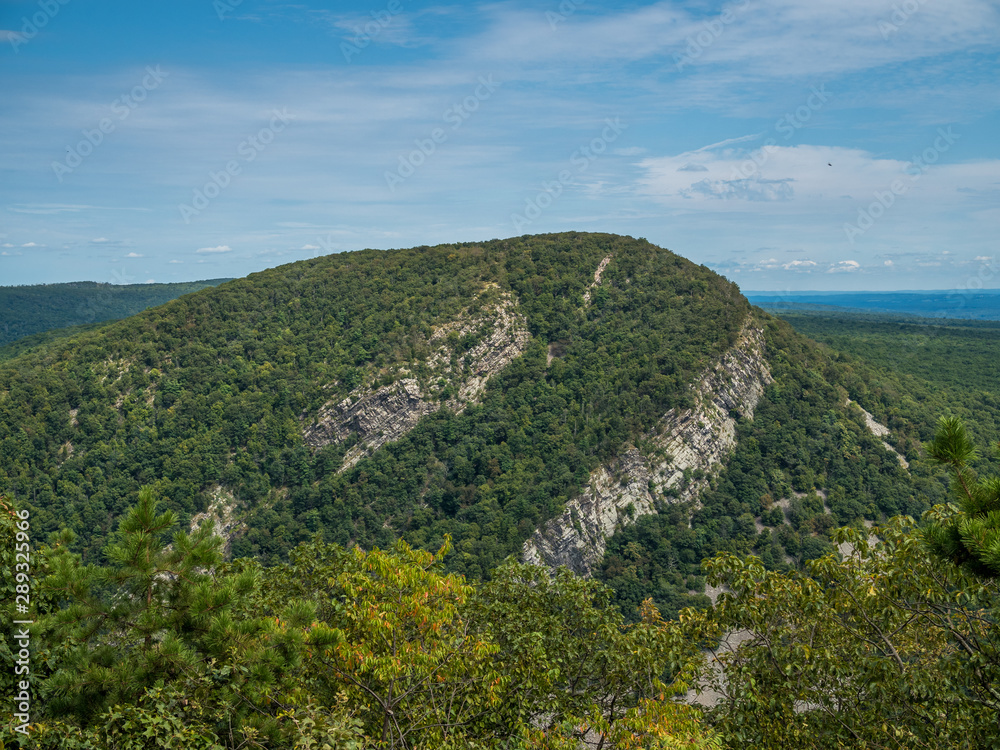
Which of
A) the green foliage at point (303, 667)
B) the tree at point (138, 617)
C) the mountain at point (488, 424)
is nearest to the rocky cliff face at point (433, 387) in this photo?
the mountain at point (488, 424)

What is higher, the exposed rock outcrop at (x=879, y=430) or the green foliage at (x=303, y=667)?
the green foliage at (x=303, y=667)

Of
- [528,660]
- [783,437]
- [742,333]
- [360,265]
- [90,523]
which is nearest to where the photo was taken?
[528,660]

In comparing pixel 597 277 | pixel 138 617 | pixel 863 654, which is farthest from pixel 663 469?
pixel 138 617

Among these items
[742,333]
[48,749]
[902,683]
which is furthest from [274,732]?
[742,333]

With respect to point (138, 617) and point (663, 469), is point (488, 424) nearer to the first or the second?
point (663, 469)

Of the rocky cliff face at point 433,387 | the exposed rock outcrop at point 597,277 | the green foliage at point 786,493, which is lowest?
the green foliage at point 786,493

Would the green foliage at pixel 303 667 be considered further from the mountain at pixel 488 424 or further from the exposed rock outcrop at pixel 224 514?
the exposed rock outcrop at pixel 224 514

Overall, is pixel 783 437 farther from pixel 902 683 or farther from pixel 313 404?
pixel 902 683
